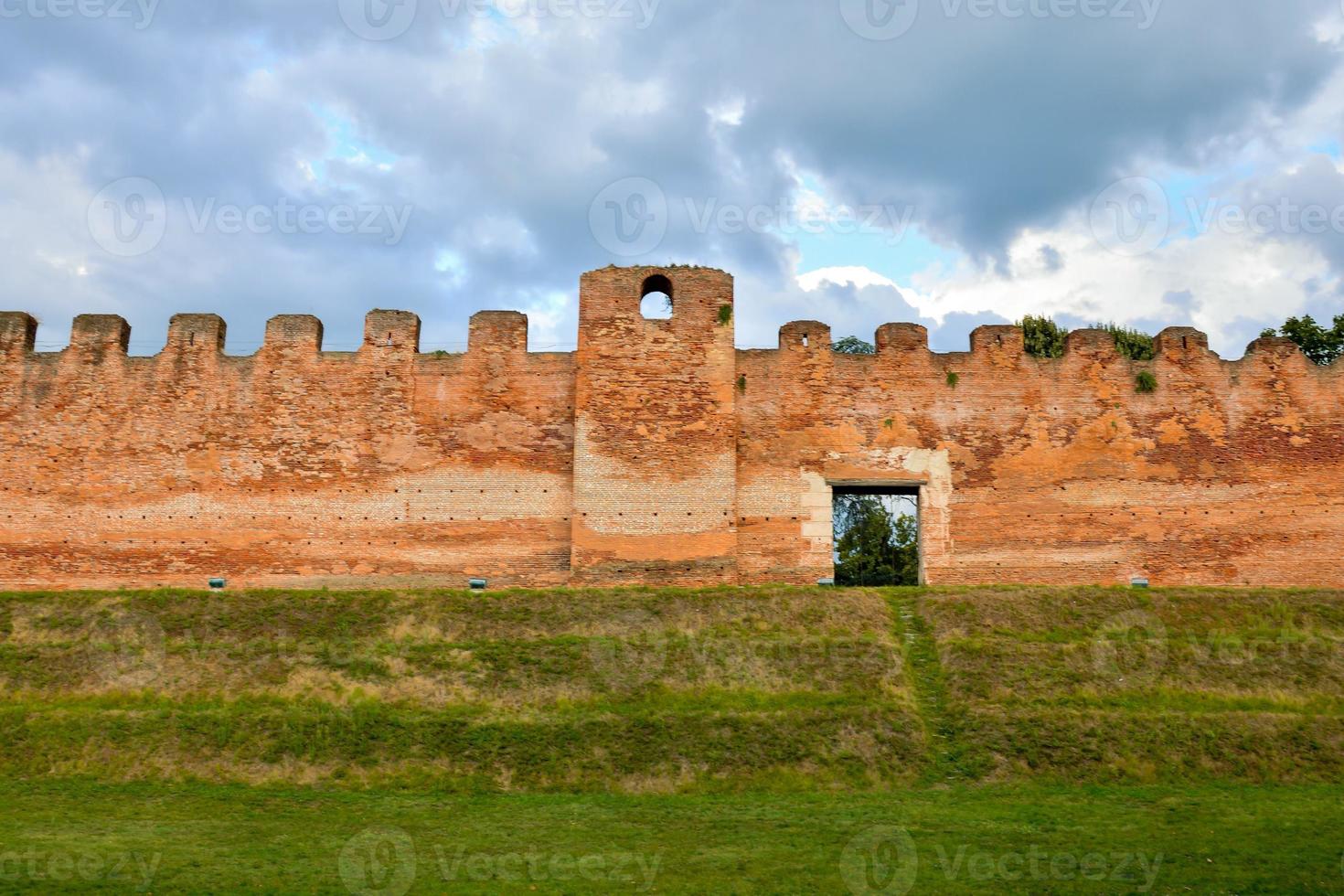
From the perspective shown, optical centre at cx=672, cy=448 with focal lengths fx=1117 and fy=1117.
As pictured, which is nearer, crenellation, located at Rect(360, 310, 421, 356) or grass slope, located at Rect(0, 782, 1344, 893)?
grass slope, located at Rect(0, 782, 1344, 893)

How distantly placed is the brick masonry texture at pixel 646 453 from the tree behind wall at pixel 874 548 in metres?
15.0

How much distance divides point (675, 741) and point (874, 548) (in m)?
24.5

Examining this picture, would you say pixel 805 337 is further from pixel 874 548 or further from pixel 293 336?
pixel 874 548

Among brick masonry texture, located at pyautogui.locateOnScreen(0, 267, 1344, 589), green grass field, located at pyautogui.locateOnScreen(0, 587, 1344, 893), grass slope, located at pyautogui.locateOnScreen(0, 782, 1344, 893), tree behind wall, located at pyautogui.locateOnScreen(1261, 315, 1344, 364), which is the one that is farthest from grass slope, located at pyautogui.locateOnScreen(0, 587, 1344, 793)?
tree behind wall, located at pyautogui.locateOnScreen(1261, 315, 1344, 364)

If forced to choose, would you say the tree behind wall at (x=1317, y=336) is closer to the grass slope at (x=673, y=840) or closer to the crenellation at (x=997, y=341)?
the crenellation at (x=997, y=341)

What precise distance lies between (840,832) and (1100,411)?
1267 cm

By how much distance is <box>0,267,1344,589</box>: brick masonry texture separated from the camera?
68.5 feet

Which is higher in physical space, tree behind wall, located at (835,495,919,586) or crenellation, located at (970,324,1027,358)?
crenellation, located at (970,324,1027,358)

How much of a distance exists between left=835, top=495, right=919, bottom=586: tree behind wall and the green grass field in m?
18.3

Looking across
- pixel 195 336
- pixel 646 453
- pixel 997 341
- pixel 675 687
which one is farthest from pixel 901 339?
pixel 195 336

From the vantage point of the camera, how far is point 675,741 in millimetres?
14516

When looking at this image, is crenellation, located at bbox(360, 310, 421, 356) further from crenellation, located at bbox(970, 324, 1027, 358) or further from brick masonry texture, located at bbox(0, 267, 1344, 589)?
crenellation, located at bbox(970, 324, 1027, 358)

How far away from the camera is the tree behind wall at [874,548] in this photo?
1469 inches

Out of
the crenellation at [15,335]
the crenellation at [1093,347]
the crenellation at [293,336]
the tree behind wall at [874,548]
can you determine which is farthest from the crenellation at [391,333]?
the tree behind wall at [874,548]
